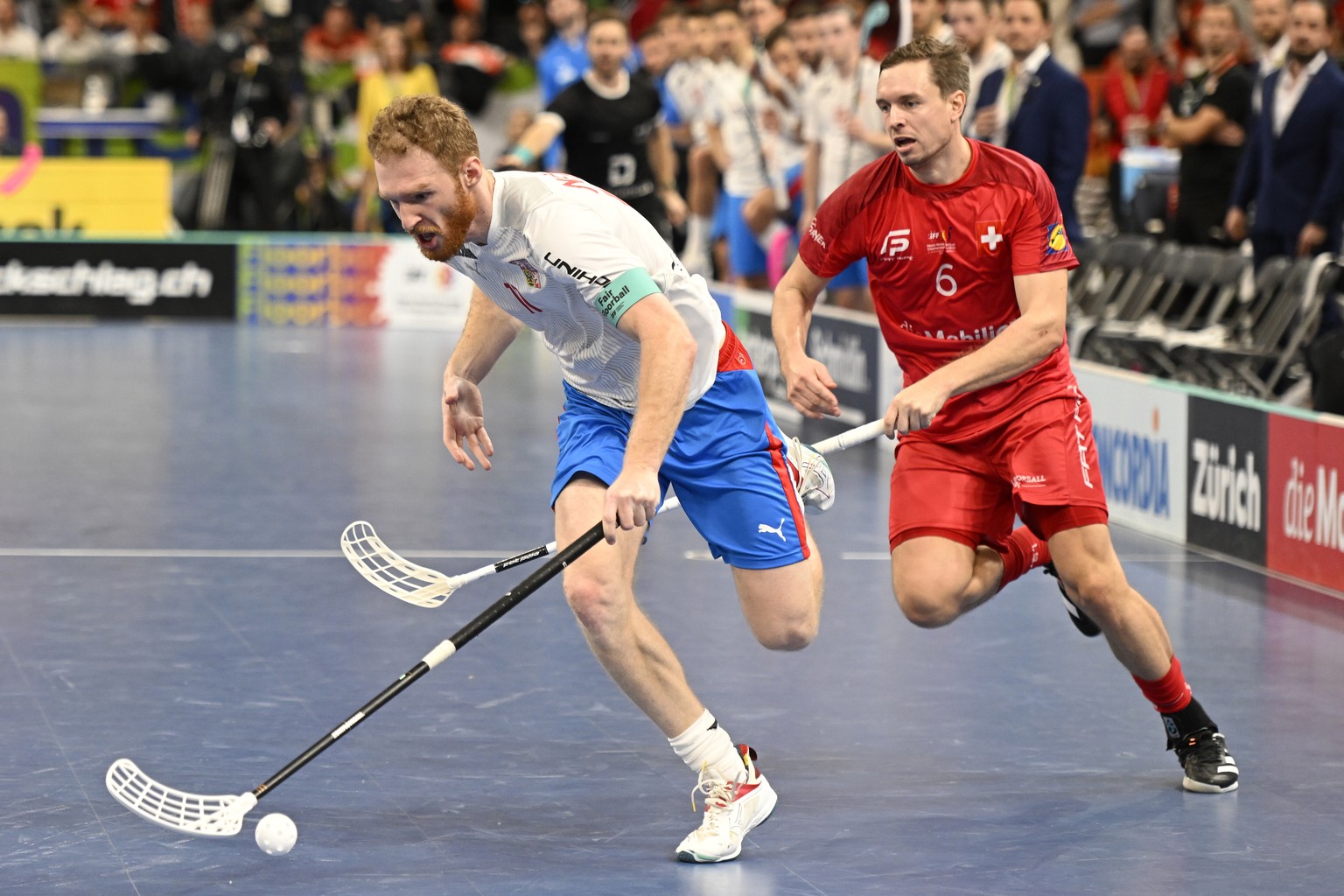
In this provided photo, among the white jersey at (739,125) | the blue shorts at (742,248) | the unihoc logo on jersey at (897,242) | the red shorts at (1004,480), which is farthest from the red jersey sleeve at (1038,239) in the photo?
the blue shorts at (742,248)

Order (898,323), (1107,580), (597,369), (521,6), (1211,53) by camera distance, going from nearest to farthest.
A: (597,369)
(1107,580)
(898,323)
(1211,53)
(521,6)

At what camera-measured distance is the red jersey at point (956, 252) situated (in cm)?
540

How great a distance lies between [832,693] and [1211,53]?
741cm

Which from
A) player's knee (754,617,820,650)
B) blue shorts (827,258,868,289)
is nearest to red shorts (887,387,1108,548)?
player's knee (754,617,820,650)

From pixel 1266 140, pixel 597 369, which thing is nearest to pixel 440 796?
pixel 597 369

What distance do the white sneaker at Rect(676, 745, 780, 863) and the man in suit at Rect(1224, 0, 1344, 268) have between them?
22.9ft

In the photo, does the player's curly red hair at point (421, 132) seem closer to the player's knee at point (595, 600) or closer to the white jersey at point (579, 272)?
the white jersey at point (579, 272)

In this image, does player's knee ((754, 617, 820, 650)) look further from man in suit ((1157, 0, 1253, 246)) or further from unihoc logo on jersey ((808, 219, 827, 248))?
man in suit ((1157, 0, 1253, 246))

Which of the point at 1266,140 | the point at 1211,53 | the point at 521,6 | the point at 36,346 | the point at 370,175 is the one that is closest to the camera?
the point at 1266,140

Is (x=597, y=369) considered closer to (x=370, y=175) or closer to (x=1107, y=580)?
(x=1107, y=580)

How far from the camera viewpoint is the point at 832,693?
247 inches

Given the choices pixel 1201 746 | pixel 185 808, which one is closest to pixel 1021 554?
pixel 1201 746

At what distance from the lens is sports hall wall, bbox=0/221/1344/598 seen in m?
7.87

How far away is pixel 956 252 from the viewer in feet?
17.9
